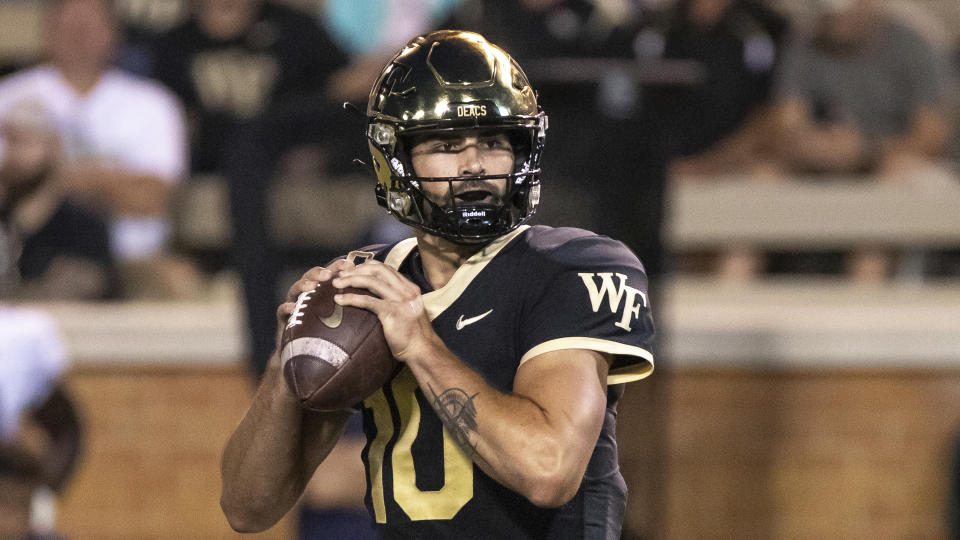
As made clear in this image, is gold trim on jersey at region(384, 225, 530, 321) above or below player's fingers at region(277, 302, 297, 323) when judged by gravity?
above

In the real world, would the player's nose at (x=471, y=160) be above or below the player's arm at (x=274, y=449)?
above

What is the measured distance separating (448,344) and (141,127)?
14.1 ft

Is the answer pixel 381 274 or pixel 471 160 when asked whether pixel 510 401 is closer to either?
pixel 381 274

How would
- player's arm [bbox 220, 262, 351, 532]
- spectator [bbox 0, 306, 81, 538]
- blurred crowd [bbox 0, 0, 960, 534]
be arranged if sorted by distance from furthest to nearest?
1. blurred crowd [bbox 0, 0, 960, 534]
2. spectator [bbox 0, 306, 81, 538]
3. player's arm [bbox 220, 262, 351, 532]

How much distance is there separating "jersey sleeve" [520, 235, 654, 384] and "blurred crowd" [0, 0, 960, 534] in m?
2.83

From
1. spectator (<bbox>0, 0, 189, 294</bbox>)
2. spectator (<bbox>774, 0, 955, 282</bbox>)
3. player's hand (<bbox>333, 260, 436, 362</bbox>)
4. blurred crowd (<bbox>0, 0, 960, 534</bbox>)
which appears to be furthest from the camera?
spectator (<bbox>774, 0, 955, 282</bbox>)

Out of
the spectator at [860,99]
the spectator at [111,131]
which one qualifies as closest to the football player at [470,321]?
the spectator at [111,131]

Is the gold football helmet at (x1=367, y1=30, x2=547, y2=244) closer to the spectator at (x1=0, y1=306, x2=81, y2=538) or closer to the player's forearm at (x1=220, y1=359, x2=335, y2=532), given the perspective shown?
the player's forearm at (x1=220, y1=359, x2=335, y2=532)

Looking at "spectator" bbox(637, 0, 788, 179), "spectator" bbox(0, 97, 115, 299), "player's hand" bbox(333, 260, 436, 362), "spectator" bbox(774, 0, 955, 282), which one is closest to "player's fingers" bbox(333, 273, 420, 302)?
"player's hand" bbox(333, 260, 436, 362)

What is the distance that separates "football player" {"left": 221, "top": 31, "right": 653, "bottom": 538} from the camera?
2.22 metres

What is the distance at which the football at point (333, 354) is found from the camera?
7.32 ft

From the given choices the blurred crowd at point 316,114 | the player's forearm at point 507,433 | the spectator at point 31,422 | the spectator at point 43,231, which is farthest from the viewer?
the spectator at point 43,231

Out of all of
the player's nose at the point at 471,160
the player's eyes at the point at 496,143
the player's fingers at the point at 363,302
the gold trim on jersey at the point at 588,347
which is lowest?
the gold trim on jersey at the point at 588,347

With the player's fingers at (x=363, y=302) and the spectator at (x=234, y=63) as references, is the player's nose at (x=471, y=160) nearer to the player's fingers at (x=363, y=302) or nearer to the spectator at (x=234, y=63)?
the player's fingers at (x=363, y=302)
